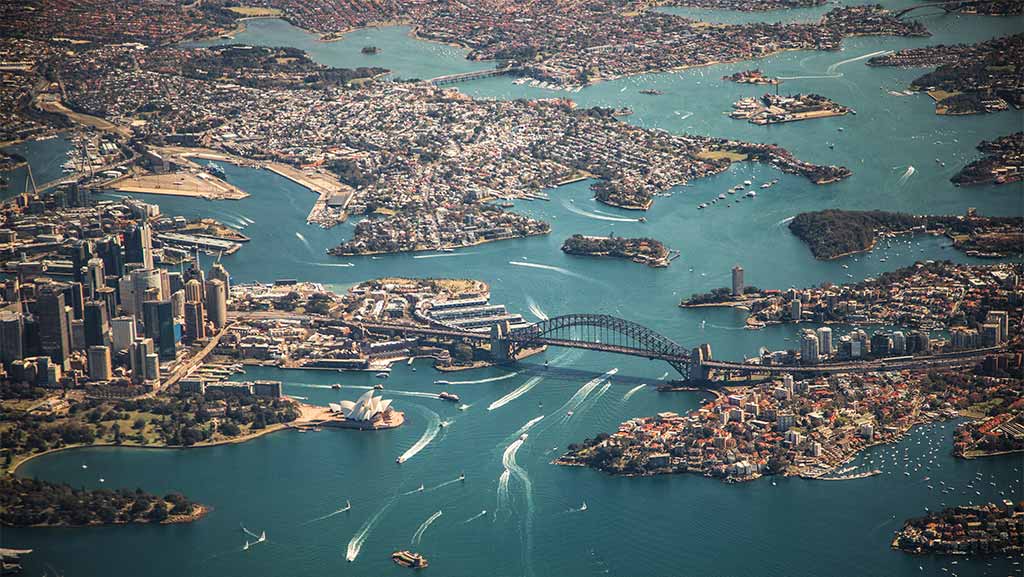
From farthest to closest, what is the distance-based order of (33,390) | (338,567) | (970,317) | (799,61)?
(799,61)
(970,317)
(33,390)
(338,567)

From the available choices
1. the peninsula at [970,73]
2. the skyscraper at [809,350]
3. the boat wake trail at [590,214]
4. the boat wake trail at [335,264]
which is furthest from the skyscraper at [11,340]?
the peninsula at [970,73]

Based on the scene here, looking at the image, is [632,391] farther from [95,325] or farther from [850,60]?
[850,60]

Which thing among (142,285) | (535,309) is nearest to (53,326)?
(142,285)

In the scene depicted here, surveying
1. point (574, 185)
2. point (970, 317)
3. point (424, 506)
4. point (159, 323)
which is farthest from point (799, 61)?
point (424, 506)

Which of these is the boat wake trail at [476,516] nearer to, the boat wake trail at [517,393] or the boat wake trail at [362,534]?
the boat wake trail at [362,534]

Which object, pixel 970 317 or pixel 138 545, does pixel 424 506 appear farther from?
pixel 970 317

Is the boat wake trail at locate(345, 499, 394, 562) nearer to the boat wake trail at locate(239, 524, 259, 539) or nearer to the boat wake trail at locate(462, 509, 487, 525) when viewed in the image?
the boat wake trail at locate(462, 509, 487, 525)
